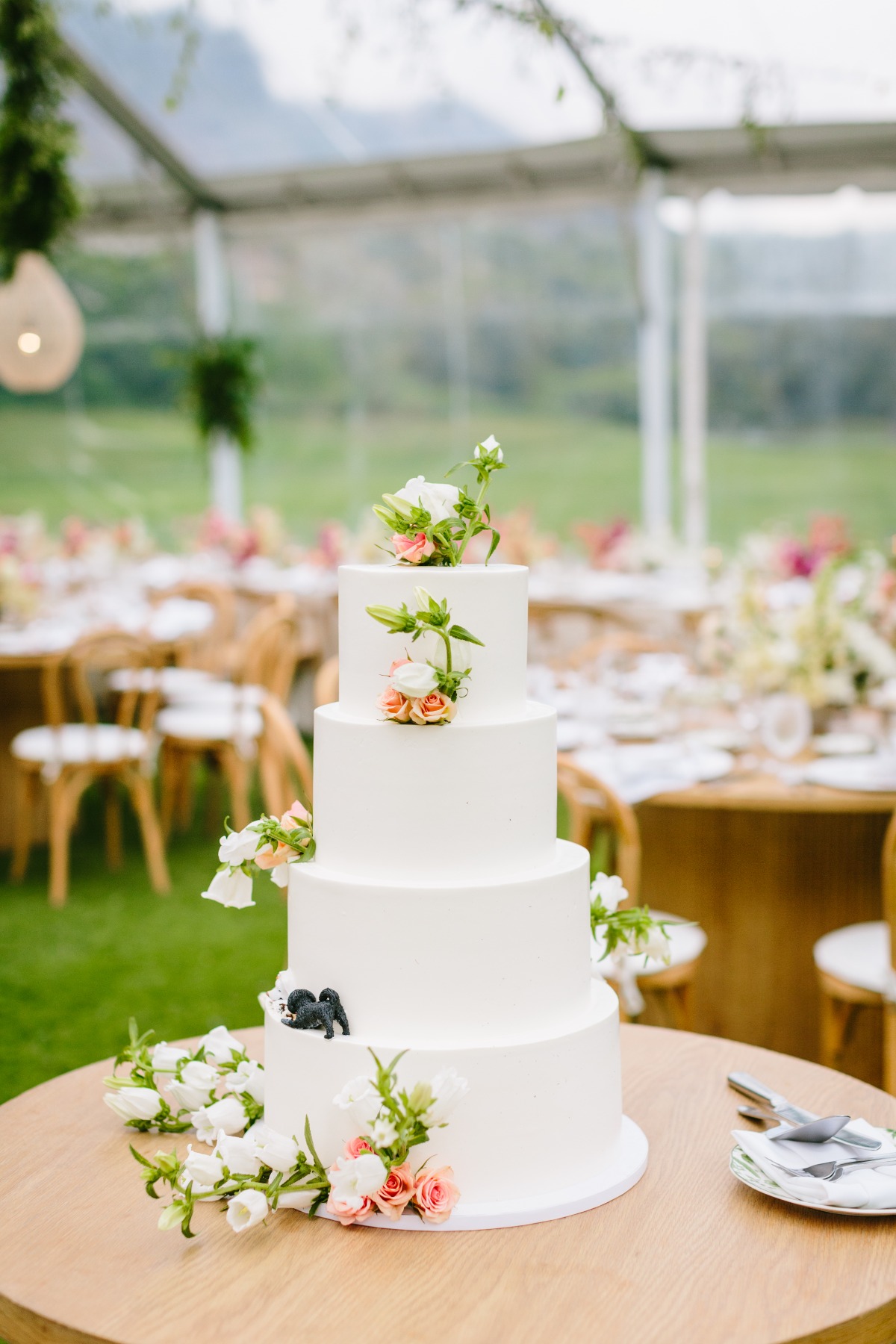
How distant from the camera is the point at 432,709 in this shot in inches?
55.2

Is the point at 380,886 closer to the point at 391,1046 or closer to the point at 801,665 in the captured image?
the point at 391,1046

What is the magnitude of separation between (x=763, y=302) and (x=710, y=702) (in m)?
4.80

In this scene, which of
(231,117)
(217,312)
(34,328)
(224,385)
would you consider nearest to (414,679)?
(34,328)

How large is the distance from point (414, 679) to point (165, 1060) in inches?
21.6

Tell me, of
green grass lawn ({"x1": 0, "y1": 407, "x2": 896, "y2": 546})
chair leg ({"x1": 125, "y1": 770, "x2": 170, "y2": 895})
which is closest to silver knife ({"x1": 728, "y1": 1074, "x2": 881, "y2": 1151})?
chair leg ({"x1": 125, "y1": 770, "x2": 170, "y2": 895})

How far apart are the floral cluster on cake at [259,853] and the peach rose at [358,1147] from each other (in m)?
0.27

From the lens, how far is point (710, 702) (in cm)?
393

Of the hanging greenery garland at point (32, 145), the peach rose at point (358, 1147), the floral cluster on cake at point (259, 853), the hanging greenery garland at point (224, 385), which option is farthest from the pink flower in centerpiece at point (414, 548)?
the hanging greenery garland at point (224, 385)

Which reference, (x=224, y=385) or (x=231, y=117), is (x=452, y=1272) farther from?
(x=231, y=117)

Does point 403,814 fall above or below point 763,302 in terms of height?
below

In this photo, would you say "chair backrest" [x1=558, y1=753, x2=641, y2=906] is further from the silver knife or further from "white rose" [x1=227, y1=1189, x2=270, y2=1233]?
"white rose" [x1=227, y1=1189, x2=270, y2=1233]

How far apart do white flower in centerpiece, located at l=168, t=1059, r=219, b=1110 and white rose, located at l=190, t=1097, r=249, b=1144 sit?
23 millimetres

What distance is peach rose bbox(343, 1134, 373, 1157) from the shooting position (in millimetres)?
1329

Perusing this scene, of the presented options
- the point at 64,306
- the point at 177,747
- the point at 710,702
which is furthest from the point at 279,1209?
the point at 64,306
